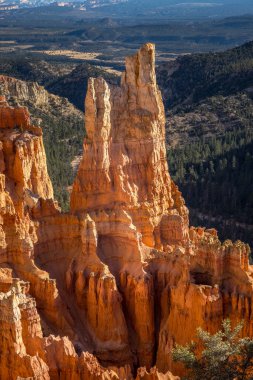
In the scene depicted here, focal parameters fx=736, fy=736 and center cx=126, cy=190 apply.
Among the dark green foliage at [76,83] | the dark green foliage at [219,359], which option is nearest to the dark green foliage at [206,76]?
the dark green foliage at [76,83]

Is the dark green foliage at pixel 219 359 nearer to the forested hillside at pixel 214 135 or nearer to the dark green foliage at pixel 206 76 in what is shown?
the forested hillside at pixel 214 135

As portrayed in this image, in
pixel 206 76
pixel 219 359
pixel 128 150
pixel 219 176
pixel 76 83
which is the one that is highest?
pixel 128 150

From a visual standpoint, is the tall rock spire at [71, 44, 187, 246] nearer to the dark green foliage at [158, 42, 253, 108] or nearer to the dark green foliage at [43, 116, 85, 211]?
the dark green foliage at [43, 116, 85, 211]

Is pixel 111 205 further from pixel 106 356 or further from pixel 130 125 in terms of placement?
pixel 106 356

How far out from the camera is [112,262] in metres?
27.6

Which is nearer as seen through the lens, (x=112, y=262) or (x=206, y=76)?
(x=112, y=262)

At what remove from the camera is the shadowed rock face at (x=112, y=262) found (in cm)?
2245

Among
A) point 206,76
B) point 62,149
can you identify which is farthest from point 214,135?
point 206,76

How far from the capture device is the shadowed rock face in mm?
22453

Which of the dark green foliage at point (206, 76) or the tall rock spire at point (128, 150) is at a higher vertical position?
the tall rock spire at point (128, 150)

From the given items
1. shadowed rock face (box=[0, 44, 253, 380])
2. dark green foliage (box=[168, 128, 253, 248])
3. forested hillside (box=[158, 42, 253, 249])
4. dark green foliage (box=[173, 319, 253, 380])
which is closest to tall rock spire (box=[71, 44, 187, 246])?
shadowed rock face (box=[0, 44, 253, 380])

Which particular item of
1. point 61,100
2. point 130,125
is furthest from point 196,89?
point 130,125

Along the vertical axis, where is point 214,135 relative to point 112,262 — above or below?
below

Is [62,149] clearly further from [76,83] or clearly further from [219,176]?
[76,83]
